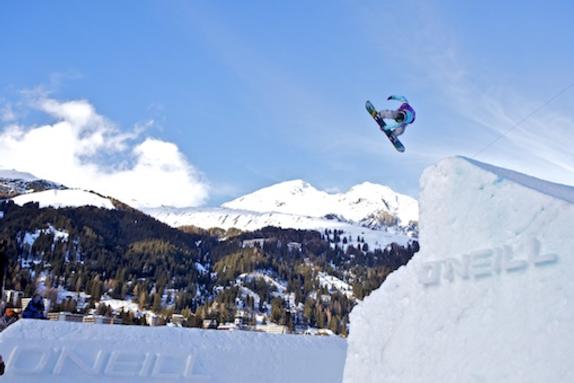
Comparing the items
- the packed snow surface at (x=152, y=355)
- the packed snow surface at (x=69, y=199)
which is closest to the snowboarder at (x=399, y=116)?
the packed snow surface at (x=152, y=355)

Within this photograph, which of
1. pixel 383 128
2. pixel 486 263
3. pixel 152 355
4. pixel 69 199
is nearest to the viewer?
pixel 486 263

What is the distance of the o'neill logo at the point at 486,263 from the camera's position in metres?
5.37

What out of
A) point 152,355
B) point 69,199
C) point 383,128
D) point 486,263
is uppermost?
point 69,199

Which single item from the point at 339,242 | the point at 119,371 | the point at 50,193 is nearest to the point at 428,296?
the point at 119,371

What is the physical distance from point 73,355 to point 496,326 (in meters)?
10.4

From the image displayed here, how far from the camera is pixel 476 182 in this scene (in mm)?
6254

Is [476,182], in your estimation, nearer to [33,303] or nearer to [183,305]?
[33,303]

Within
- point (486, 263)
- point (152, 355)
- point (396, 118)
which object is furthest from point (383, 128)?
point (486, 263)

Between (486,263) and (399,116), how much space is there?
8970 mm

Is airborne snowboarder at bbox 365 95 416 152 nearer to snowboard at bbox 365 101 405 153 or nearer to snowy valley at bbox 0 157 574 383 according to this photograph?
snowboard at bbox 365 101 405 153

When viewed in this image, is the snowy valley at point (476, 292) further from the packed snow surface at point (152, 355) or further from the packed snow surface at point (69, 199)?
the packed snow surface at point (69, 199)

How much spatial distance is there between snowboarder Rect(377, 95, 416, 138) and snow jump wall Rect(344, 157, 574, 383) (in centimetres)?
743

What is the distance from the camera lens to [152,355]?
45.8ft

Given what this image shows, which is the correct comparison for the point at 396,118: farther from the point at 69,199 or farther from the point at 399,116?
the point at 69,199
